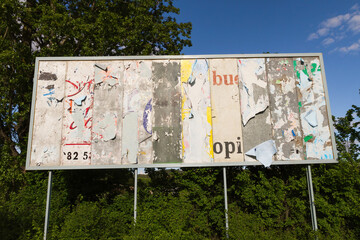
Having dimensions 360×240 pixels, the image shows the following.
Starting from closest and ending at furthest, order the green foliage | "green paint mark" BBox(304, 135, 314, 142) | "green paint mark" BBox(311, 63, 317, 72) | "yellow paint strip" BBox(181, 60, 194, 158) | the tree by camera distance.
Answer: the green foliage < "green paint mark" BBox(304, 135, 314, 142) < "yellow paint strip" BBox(181, 60, 194, 158) < "green paint mark" BBox(311, 63, 317, 72) < the tree

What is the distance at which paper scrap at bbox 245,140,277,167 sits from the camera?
6379 mm

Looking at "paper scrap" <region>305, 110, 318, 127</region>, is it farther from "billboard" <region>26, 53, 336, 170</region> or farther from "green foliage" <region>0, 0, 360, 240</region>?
"green foliage" <region>0, 0, 360, 240</region>

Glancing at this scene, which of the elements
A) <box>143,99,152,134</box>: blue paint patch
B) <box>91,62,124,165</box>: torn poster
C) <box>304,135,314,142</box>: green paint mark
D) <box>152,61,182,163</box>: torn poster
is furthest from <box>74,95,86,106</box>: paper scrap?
<box>304,135,314,142</box>: green paint mark

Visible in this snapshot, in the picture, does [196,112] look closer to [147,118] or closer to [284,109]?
[147,118]

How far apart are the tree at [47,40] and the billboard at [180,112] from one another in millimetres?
4572

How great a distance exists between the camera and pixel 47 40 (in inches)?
444

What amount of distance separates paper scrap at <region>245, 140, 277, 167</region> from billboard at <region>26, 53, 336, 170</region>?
0.03 meters

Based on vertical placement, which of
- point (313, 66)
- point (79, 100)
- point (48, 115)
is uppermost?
point (313, 66)

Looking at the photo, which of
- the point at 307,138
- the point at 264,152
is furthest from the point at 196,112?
the point at 307,138

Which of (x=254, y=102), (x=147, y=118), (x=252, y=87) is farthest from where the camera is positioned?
(x=252, y=87)

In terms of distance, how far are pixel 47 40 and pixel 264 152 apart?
477 inches

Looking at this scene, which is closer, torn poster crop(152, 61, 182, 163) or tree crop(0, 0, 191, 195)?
torn poster crop(152, 61, 182, 163)

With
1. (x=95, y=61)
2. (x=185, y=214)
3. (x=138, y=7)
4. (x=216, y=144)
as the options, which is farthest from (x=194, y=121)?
(x=138, y=7)

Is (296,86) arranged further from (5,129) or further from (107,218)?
(5,129)
